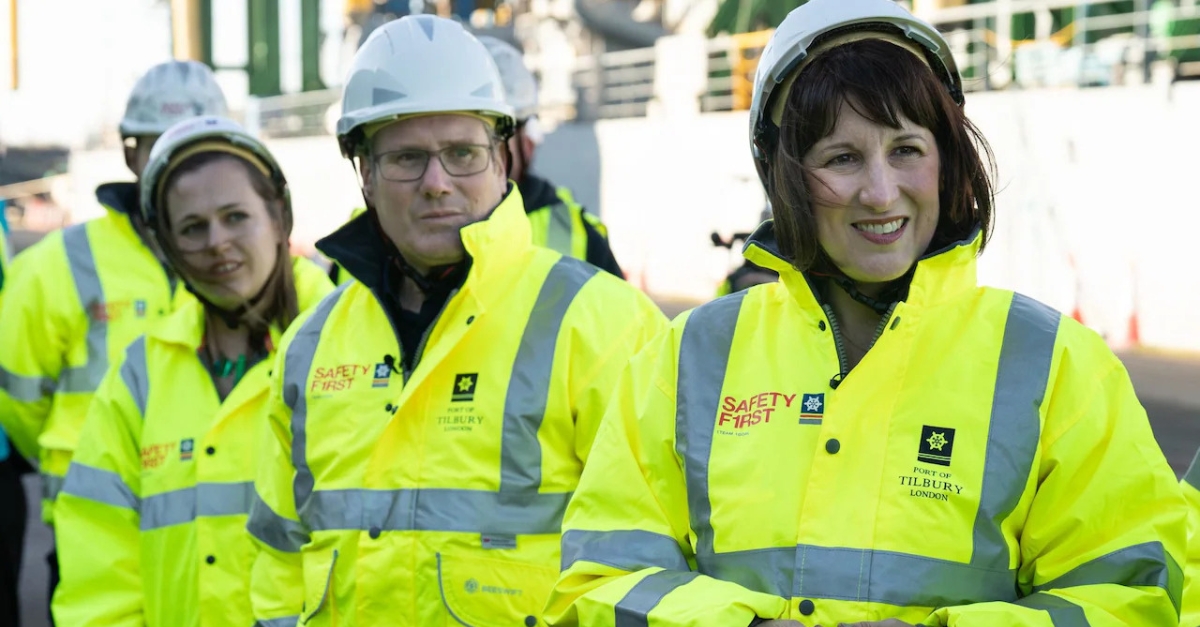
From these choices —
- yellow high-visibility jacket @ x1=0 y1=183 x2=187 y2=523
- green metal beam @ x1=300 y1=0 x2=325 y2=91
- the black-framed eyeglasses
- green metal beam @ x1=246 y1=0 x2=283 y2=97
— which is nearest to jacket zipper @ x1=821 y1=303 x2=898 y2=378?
the black-framed eyeglasses

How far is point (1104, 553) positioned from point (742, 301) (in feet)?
2.66

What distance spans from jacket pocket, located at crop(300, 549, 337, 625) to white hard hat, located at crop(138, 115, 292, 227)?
1.51 metres

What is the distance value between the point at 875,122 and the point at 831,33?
0.72ft

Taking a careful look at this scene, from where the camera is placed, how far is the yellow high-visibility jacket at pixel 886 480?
2.43 meters

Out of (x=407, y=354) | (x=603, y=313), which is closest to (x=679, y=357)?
(x=603, y=313)

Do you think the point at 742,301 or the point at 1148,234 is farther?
the point at 1148,234

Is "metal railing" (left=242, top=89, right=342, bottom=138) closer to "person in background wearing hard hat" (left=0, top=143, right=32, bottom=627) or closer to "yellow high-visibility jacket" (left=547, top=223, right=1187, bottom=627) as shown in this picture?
"person in background wearing hard hat" (left=0, top=143, right=32, bottom=627)

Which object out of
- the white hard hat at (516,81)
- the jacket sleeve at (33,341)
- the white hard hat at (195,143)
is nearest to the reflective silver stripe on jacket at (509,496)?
the white hard hat at (195,143)

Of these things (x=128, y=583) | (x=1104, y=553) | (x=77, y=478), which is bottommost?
(x=128, y=583)

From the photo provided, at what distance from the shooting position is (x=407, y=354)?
360 centimetres

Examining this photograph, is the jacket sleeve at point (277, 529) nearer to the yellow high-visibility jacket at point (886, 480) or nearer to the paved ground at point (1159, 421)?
the yellow high-visibility jacket at point (886, 480)

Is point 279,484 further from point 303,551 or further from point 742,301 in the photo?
point 742,301

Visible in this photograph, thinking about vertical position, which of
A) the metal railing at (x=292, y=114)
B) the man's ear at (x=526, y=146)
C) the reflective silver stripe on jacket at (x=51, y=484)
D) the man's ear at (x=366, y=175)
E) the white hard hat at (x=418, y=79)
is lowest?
Result: the reflective silver stripe on jacket at (x=51, y=484)

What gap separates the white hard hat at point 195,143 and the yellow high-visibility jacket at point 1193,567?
9.03ft
